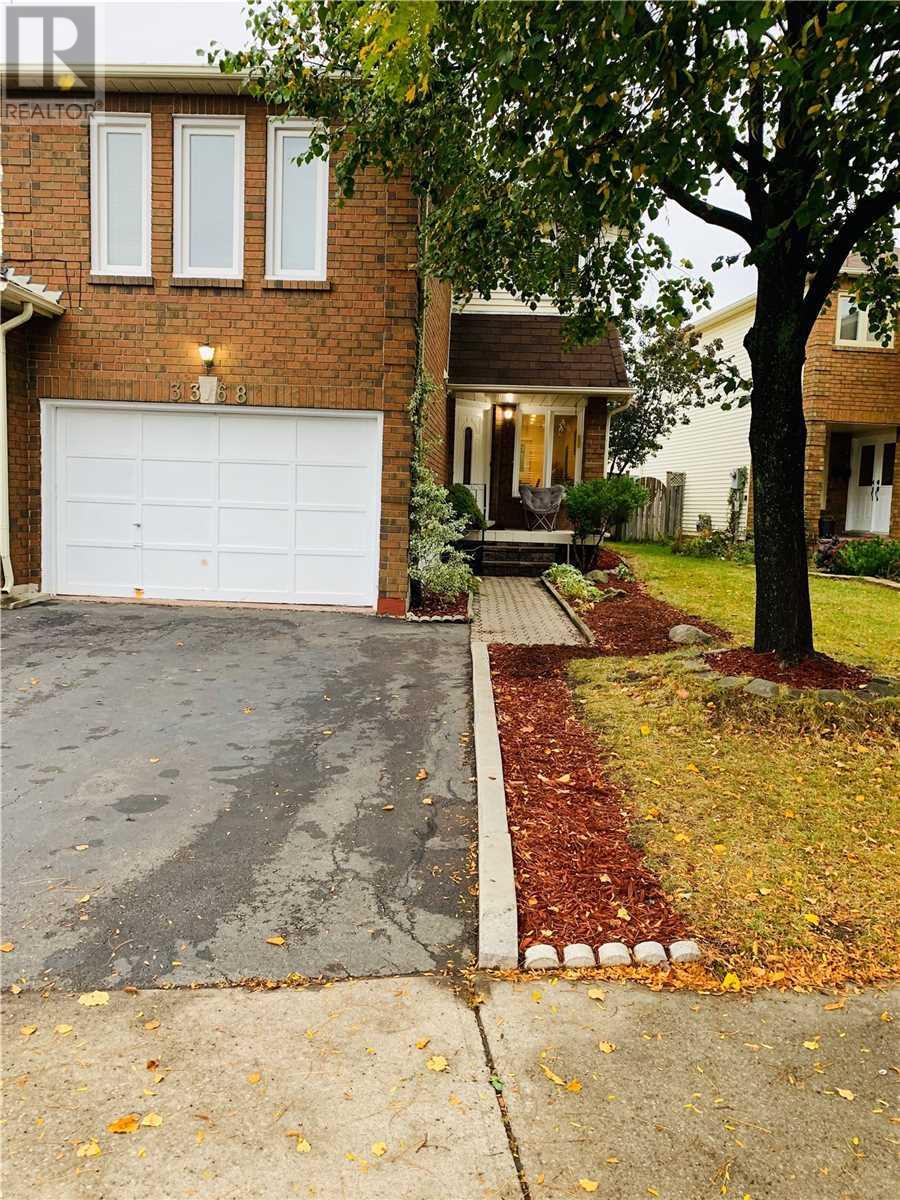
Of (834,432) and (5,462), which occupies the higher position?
(834,432)

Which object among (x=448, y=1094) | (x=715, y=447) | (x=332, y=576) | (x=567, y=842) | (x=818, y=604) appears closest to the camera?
(x=448, y=1094)

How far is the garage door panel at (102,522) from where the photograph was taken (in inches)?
422

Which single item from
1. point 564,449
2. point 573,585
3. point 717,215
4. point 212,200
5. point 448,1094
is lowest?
point 448,1094

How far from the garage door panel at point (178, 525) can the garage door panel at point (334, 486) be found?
4.07ft

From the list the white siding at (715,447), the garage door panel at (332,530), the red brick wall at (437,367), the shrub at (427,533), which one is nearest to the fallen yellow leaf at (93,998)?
the shrub at (427,533)

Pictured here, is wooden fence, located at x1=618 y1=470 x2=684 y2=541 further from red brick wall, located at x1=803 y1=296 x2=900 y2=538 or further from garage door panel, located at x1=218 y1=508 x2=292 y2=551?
garage door panel, located at x1=218 y1=508 x2=292 y2=551

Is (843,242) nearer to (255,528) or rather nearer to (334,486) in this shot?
(334,486)

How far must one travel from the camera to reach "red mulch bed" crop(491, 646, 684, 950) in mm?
3430

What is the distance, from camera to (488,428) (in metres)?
17.4

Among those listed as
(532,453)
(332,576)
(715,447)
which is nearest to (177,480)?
(332,576)

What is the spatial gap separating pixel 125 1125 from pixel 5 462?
9.35m

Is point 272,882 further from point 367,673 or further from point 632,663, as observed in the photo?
point 632,663

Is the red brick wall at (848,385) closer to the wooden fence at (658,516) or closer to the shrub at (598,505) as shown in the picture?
the wooden fence at (658,516)

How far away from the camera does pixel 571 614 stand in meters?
10.8
